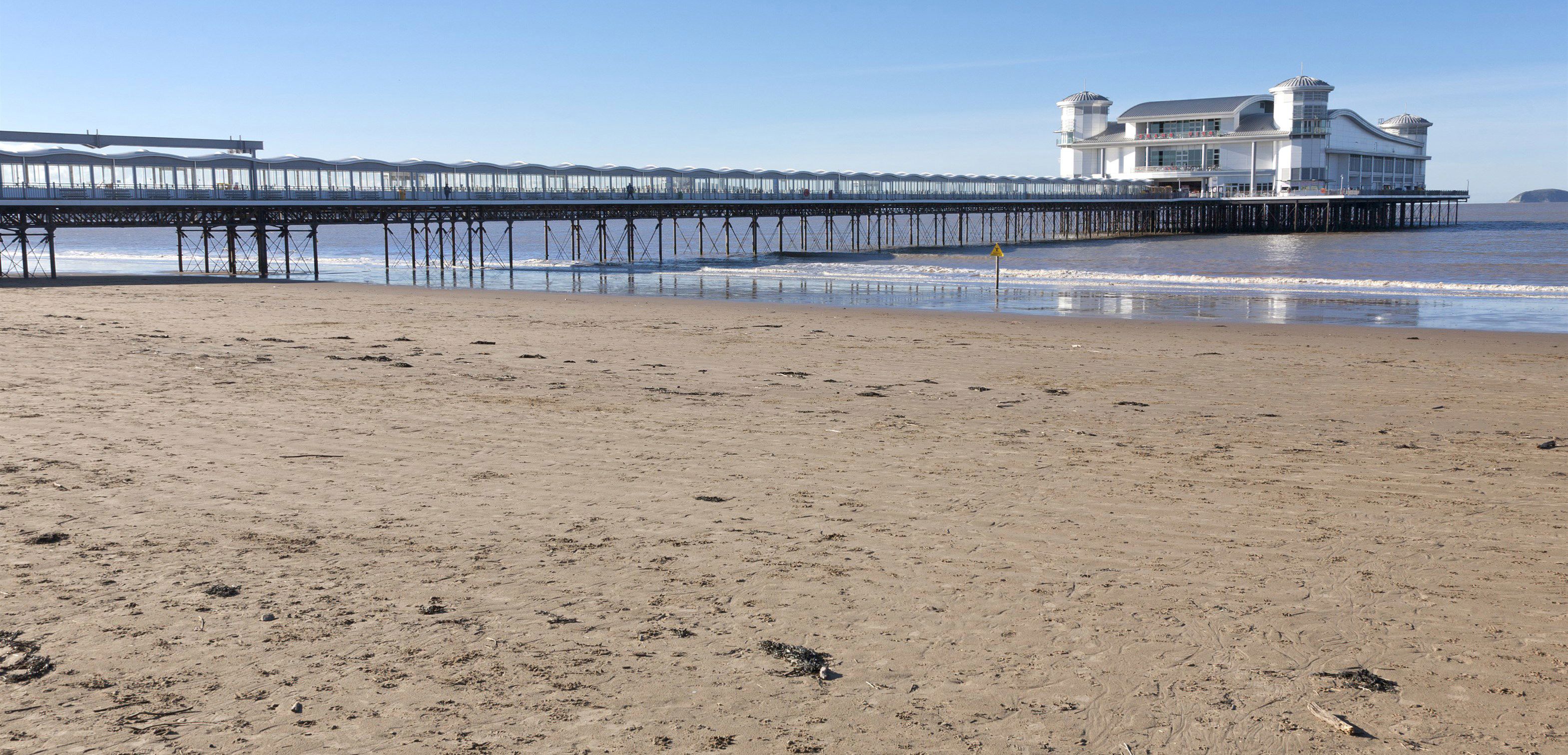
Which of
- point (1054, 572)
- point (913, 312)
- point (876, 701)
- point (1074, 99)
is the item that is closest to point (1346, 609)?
point (1054, 572)

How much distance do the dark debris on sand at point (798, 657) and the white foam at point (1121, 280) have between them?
3018 cm

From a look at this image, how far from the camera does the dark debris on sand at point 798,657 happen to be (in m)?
4.23

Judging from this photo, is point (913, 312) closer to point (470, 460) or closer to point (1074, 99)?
point (470, 460)

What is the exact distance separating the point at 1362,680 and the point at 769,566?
8.26 ft

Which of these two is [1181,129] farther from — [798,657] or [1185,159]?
[798,657]

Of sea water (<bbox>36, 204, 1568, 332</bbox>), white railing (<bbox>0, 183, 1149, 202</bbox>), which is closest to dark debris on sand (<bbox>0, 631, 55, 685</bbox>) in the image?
sea water (<bbox>36, 204, 1568, 332</bbox>)

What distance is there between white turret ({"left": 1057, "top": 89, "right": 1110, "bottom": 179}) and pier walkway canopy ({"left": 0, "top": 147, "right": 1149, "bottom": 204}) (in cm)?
2632

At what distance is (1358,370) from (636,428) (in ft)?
29.7

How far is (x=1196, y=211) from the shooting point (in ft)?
269

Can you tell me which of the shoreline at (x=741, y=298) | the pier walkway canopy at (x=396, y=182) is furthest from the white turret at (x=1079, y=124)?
Answer: the shoreline at (x=741, y=298)

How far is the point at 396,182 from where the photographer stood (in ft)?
139

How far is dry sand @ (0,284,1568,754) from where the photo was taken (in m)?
3.86

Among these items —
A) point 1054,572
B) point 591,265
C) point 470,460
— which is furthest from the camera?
point 591,265

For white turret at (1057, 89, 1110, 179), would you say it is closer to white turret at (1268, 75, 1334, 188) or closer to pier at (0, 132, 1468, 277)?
pier at (0, 132, 1468, 277)
